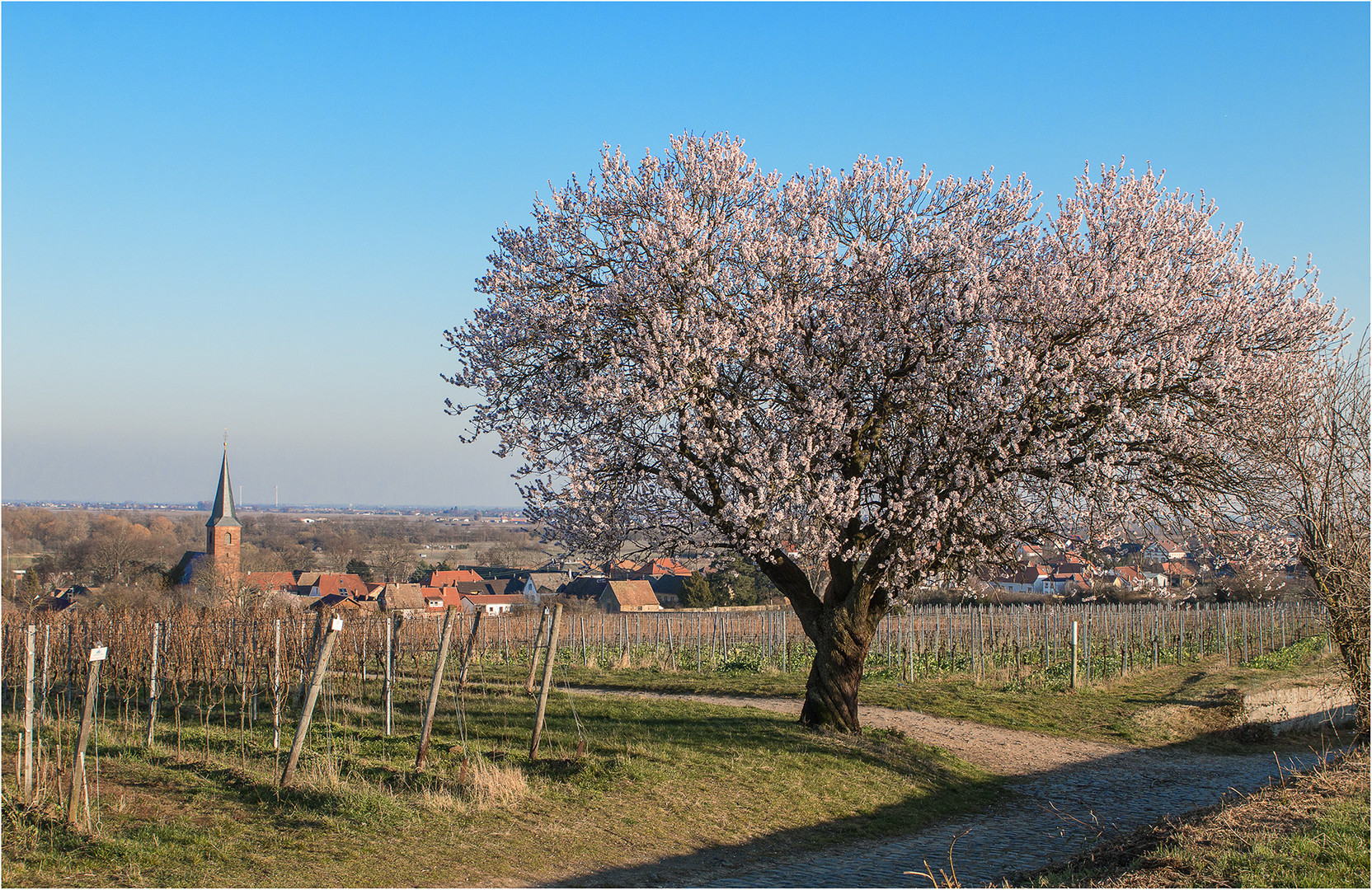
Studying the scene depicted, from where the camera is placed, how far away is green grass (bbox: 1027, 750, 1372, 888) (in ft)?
22.0

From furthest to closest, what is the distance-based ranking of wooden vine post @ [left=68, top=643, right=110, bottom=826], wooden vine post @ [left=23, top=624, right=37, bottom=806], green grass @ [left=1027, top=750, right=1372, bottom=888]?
wooden vine post @ [left=23, top=624, right=37, bottom=806] → wooden vine post @ [left=68, top=643, right=110, bottom=826] → green grass @ [left=1027, top=750, right=1372, bottom=888]

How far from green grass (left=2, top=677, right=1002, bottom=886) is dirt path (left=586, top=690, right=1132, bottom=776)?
0.93 metres

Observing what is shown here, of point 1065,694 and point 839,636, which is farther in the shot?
point 1065,694

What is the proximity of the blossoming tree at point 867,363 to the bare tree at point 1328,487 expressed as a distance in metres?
0.47

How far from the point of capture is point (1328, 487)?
12.3 meters

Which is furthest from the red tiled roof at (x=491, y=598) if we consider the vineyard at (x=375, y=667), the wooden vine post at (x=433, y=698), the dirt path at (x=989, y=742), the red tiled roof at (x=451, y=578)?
the wooden vine post at (x=433, y=698)

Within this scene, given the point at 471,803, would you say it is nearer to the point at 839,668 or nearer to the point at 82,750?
the point at 82,750

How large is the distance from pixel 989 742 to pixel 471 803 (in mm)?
8622

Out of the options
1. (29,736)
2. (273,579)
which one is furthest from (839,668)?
(273,579)

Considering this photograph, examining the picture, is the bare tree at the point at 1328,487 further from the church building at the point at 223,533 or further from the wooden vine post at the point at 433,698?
the church building at the point at 223,533

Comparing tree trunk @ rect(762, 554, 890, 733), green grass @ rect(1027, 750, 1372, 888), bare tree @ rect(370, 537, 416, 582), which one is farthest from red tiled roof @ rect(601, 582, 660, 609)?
green grass @ rect(1027, 750, 1372, 888)

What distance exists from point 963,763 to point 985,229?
7.21m

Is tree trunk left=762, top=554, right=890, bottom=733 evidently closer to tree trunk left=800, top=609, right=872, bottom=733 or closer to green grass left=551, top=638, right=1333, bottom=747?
tree trunk left=800, top=609, right=872, bottom=733

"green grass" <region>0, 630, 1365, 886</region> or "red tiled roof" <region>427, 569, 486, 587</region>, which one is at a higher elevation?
"green grass" <region>0, 630, 1365, 886</region>
